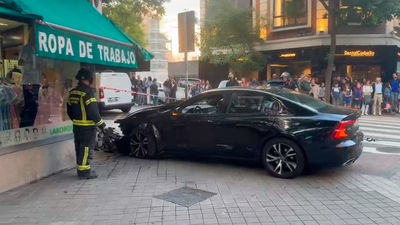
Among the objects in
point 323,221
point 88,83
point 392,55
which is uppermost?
point 392,55

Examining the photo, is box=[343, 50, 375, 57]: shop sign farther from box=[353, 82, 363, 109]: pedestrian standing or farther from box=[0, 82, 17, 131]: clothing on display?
box=[0, 82, 17, 131]: clothing on display

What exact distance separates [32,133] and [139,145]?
7.11 feet

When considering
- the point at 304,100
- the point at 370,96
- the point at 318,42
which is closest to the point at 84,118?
the point at 304,100

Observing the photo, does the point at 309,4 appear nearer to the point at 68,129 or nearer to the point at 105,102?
the point at 105,102

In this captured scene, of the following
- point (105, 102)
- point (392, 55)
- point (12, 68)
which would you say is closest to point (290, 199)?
point (12, 68)

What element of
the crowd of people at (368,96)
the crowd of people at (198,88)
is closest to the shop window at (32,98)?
the crowd of people at (368,96)

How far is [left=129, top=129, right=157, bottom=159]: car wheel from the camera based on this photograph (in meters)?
7.80

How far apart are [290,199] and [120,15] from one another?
15703 millimetres

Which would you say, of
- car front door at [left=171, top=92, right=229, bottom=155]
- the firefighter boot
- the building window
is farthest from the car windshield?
the building window

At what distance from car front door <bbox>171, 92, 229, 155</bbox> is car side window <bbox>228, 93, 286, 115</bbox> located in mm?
200

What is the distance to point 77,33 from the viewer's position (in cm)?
638

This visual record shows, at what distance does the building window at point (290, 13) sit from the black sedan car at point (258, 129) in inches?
664

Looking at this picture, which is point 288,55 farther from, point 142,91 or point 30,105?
point 30,105

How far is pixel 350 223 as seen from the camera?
4.60m
